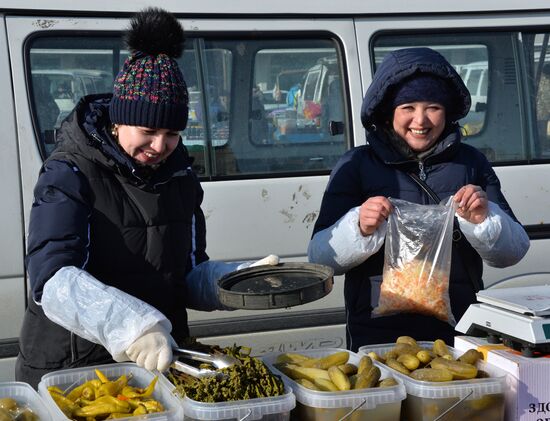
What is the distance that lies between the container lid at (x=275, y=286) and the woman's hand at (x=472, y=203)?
0.57 m

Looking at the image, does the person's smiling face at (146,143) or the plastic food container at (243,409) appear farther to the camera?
the person's smiling face at (146,143)

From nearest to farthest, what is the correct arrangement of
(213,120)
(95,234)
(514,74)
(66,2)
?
(95,234), (66,2), (213,120), (514,74)

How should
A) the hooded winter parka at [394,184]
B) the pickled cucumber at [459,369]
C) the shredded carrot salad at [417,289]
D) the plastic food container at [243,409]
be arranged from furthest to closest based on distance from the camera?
the hooded winter parka at [394,184]
the shredded carrot salad at [417,289]
the pickled cucumber at [459,369]
the plastic food container at [243,409]

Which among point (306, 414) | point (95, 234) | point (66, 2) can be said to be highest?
point (66, 2)

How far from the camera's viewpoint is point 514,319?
7.77ft

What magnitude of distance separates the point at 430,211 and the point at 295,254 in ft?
5.40

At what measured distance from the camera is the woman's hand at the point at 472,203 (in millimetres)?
2775

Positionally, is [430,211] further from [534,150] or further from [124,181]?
[534,150]

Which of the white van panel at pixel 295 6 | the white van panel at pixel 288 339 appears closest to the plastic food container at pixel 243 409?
the white van panel at pixel 288 339

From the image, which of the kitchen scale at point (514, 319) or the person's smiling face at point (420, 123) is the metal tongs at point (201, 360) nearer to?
the kitchen scale at point (514, 319)

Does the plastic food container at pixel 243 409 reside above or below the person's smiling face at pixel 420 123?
below

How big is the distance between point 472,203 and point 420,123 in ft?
1.14

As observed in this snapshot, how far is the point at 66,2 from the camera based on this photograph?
4.11 metres

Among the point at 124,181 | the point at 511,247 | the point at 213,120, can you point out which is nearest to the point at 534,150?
the point at 213,120
